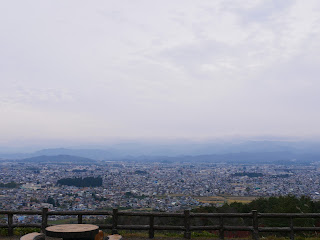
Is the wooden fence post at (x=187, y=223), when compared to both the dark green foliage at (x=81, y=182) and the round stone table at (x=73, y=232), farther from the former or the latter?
the dark green foliage at (x=81, y=182)

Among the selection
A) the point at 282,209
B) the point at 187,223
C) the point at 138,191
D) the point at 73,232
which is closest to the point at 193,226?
the point at 187,223

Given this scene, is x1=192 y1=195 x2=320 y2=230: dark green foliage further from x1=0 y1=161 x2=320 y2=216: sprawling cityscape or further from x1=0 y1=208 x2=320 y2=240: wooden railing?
x1=0 y1=161 x2=320 y2=216: sprawling cityscape

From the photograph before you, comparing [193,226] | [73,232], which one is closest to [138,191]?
[193,226]

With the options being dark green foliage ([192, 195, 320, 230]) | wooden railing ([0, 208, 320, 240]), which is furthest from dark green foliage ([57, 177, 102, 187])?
wooden railing ([0, 208, 320, 240])

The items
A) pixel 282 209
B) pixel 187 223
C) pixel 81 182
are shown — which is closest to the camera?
pixel 187 223

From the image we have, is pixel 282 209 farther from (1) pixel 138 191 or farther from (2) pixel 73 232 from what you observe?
(1) pixel 138 191

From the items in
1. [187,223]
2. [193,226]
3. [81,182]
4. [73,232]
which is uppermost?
[73,232]

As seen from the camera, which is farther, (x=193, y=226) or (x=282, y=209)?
(x=282, y=209)

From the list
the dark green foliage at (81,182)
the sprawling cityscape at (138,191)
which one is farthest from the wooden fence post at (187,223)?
the dark green foliage at (81,182)

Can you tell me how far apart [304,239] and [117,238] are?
6160 mm

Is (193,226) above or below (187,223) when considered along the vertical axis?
below

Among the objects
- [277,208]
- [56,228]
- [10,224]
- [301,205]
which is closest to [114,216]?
[56,228]

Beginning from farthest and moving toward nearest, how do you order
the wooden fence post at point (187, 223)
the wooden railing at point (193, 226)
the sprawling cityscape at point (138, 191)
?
the sprawling cityscape at point (138, 191) → the wooden fence post at point (187, 223) → the wooden railing at point (193, 226)

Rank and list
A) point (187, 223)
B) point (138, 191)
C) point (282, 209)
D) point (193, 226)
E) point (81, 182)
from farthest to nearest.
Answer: point (81, 182)
point (138, 191)
point (282, 209)
point (193, 226)
point (187, 223)
